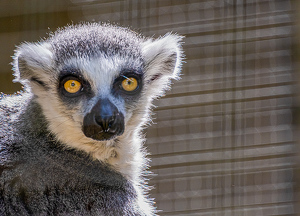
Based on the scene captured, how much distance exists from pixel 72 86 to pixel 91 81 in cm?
8

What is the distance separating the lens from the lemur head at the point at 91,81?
206 centimetres

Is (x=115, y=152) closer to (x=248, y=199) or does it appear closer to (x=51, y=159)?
(x=51, y=159)

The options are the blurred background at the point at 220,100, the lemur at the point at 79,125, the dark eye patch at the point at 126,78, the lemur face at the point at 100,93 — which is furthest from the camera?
the blurred background at the point at 220,100

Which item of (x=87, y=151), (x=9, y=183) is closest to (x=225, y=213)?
(x=87, y=151)

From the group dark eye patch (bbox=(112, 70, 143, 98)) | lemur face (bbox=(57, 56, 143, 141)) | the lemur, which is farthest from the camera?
dark eye patch (bbox=(112, 70, 143, 98))

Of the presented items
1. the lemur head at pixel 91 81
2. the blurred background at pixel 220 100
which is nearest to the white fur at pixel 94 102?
the lemur head at pixel 91 81

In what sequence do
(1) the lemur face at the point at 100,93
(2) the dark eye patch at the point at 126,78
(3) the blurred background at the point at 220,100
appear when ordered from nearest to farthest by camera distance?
Answer: (1) the lemur face at the point at 100,93 < (2) the dark eye patch at the point at 126,78 < (3) the blurred background at the point at 220,100

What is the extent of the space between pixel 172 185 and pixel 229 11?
1303 millimetres

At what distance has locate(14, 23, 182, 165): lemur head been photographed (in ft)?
6.75

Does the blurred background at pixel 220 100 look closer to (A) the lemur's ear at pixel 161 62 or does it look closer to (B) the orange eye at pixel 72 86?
(A) the lemur's ear at pixel 161 62

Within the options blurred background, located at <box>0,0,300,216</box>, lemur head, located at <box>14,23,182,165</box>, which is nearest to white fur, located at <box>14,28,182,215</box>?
lemur head, located at <box>14,23,182,165</box>

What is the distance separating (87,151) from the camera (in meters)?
2.12

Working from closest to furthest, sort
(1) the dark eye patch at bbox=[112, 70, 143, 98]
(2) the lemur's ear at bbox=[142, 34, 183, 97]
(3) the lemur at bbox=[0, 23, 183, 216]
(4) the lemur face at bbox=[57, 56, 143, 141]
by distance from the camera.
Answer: (3) the lemur at bbox=[0, 23, 183, 216], (4) the lemur face at bbox=[57, 56, 143, 141], (1) the dark eye patch at bbox=[112, 70, 143, 98], (2) the lemur's ear at bbox=[142, 34, 183, 97]

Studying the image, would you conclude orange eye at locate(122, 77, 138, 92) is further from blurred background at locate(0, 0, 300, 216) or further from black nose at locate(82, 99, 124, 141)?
blurred background at locate(0, 0, 300, 216)
